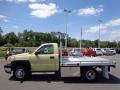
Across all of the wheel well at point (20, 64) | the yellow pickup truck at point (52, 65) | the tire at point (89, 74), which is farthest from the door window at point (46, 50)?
the tire at point (89, 74)

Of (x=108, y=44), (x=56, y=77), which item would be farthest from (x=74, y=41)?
(x=56, y=77)

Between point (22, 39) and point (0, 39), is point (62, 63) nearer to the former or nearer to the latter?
point (0, 39)

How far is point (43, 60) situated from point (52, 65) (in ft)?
1.84

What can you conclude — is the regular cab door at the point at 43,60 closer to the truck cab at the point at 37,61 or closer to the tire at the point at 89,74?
the truck cab at the point at 37,61

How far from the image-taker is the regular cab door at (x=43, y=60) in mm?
14805

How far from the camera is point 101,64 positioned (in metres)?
14.7

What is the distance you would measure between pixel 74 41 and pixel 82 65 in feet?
488

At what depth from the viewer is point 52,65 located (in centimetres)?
1480

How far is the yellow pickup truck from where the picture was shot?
47.6 ft

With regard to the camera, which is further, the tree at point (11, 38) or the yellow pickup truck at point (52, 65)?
the tree at point (11, 38)

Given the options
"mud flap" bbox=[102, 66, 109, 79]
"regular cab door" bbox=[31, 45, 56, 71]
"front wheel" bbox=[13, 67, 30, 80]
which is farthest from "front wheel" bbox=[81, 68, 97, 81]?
"front wheel" bbox=[13, 67, 30, 80]

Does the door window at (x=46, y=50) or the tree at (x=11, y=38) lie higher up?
the tree at (x=11, y=38)

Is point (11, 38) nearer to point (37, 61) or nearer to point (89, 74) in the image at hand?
point (37, 61)

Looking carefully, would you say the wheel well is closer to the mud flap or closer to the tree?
the mud flap
